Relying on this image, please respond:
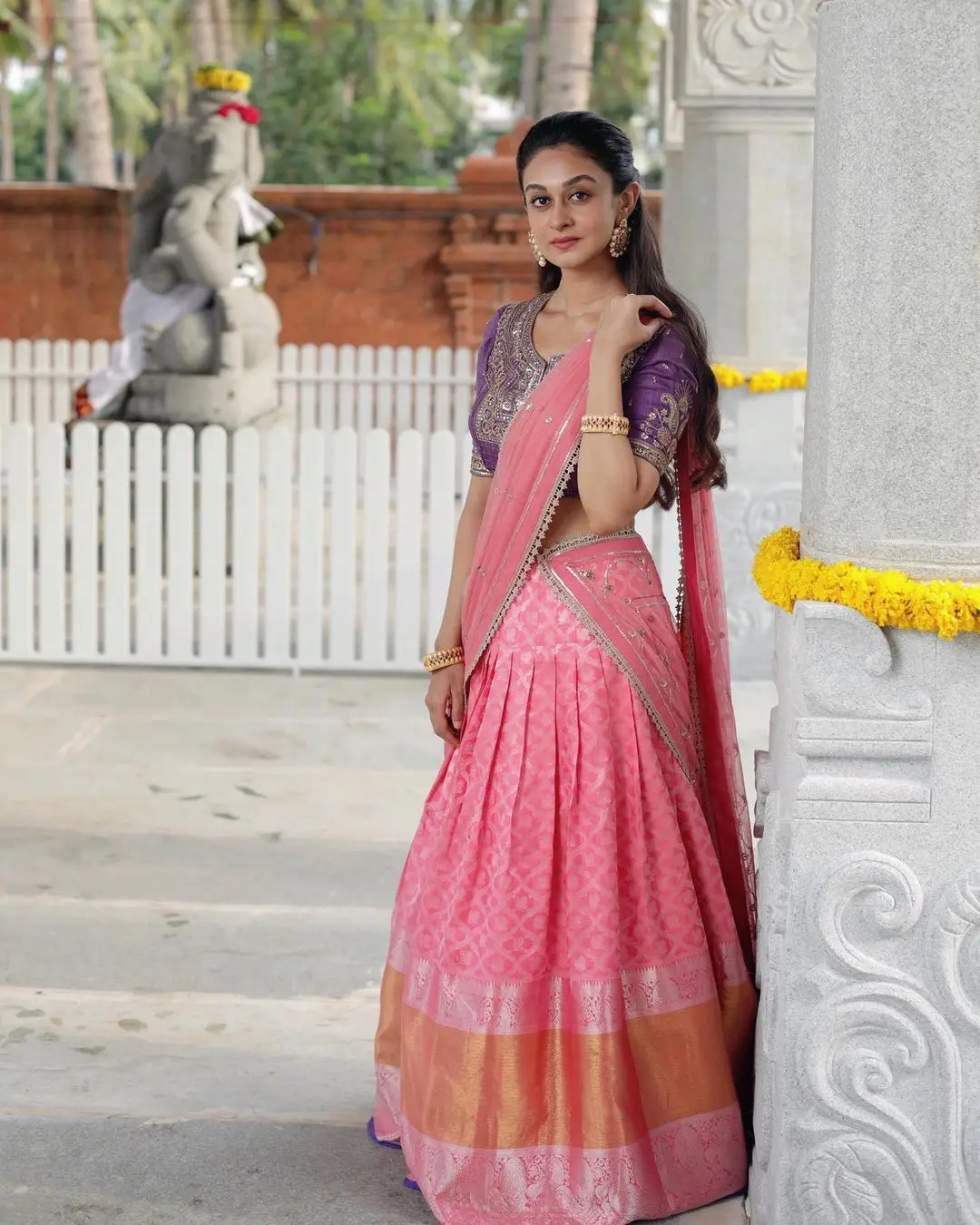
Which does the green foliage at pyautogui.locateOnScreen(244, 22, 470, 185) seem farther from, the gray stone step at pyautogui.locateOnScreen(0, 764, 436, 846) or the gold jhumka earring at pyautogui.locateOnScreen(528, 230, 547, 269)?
the gold jhumka earring at pyautogui.locateOnScreen(528, 230, 547, 269)

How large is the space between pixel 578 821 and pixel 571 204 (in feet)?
3.01

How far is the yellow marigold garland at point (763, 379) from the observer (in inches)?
252

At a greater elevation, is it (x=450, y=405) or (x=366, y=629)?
(x=450, y=405)

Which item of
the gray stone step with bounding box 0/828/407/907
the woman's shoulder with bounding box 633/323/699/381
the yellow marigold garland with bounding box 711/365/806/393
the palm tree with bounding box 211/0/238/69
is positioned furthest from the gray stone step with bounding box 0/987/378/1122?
the palm tree with bounding box 211/0/238/69

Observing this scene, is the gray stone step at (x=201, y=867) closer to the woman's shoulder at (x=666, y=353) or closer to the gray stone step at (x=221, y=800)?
the gray stone step at (x=221, y=800)

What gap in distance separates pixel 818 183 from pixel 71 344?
1360 cm

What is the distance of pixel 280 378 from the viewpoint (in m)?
12.8

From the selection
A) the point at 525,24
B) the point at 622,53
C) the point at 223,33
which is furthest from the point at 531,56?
the point at 223,33

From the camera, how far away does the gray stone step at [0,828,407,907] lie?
13.7ft

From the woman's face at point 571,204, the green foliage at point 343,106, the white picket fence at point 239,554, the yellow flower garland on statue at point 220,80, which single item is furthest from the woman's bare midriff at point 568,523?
the green foliage at point 343,106

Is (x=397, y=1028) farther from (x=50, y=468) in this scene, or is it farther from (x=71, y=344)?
(x=71, y=344)

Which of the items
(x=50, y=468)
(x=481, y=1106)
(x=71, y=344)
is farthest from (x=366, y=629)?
(x=71, y=344)

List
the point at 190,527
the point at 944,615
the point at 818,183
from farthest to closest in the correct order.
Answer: the point at 190,527, the point at 818,183, the point at 944,615

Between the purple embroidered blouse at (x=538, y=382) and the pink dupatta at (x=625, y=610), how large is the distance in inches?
2.5
